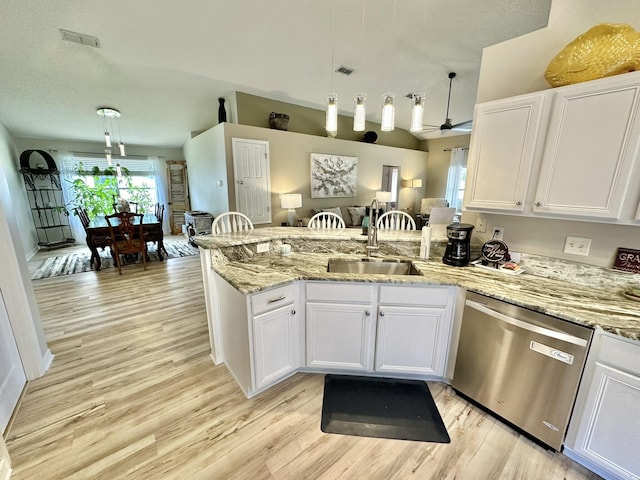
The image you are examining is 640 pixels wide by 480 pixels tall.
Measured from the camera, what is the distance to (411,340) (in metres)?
1.80

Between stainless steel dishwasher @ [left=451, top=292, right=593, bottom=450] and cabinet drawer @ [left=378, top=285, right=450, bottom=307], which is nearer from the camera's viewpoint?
stainless steel dishwasher @ [left=451, top=292, right=593, bottom=450]

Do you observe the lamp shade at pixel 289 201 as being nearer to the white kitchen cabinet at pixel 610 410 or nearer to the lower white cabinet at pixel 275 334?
the lower white cabinet at pixel 275 334

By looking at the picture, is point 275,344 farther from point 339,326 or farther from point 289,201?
point 289,201

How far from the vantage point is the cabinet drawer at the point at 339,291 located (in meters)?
1.74

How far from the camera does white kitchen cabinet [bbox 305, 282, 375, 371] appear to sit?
5.79ft

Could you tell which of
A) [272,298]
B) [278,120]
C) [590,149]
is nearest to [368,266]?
[272,298]

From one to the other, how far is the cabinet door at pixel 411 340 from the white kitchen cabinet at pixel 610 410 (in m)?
0.69

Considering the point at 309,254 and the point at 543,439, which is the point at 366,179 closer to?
the point at 309,254

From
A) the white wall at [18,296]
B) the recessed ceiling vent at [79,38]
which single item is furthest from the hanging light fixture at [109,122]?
the white wall at [18,296]

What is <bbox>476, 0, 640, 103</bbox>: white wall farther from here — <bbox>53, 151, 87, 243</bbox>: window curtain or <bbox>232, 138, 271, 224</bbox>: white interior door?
<bbox>53, 151, 87, 243</bbox>: window curtain

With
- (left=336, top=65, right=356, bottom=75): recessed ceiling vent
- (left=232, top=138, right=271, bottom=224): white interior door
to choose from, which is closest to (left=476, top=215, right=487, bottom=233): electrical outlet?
(left=336, top=65, right=356, bottom=75): recessed ceiling vent

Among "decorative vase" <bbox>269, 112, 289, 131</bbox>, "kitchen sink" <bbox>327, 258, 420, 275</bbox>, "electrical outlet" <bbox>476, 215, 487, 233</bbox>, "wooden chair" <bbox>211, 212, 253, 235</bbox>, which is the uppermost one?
"decorative vase" <bbox>269, 112, 289, 131</bbox>

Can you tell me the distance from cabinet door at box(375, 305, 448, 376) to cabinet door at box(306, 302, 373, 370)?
0.09m

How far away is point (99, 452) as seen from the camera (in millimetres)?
1422
